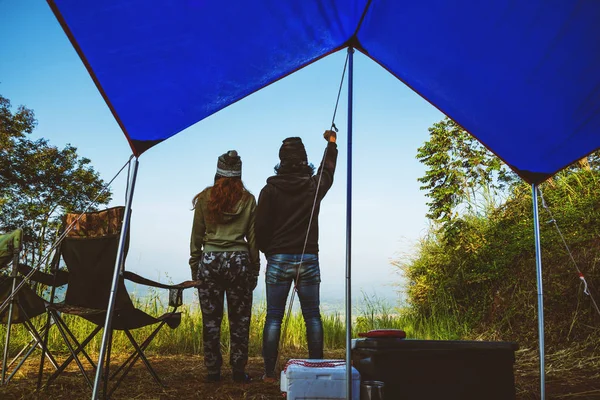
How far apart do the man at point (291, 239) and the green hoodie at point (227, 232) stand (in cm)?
7

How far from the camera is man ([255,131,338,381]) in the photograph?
2920mm

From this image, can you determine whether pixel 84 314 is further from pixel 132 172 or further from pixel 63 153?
pixel 63 153

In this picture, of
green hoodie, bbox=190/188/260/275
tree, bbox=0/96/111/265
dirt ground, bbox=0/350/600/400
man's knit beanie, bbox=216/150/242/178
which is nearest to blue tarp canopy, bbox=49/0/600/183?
man's knit beanie, bbox=216/150/242/178

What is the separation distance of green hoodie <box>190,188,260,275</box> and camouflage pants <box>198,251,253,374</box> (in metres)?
0.06

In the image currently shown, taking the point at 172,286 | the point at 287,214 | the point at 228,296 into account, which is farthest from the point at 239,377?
the point at 287,214

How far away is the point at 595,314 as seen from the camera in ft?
14.0

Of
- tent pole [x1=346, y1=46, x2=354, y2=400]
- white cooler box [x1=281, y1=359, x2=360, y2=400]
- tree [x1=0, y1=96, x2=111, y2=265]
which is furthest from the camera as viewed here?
tree [x1=0, y1=96, x2=111, y2=265]

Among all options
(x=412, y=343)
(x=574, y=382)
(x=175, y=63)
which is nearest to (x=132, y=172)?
(x=175, y=63)

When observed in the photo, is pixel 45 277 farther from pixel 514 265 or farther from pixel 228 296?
pixel 514 265

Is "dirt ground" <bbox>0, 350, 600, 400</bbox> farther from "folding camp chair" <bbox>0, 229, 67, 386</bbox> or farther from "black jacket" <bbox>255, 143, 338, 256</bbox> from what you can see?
"black jacket" <bbox>255, 143, 338, 256</bbox>

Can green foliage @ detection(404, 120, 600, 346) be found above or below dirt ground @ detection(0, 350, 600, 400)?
above

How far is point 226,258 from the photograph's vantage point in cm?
294

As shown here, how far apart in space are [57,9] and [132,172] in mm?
802

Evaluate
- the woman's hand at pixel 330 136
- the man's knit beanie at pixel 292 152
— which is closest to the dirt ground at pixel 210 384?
the man's knit beanie at pixel 292 152
